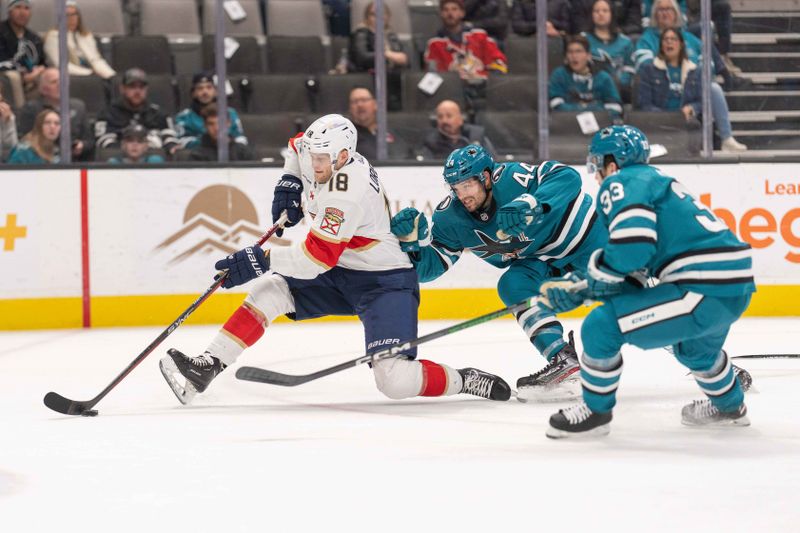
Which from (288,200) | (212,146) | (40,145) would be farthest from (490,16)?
(288,200)

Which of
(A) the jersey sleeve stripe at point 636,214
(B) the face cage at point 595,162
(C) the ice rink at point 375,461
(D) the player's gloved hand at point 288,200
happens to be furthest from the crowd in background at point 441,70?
(A) the jersey sleeve stripe at point 636,214

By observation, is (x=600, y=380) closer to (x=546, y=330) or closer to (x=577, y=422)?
(x=577, y=422)

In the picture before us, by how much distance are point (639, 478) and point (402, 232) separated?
1505mm

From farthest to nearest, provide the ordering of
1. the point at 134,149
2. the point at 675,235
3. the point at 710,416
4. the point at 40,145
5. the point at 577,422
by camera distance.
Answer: the point at 134,149
the point at 40,145
the point at 710,416
the point at 577,422
the point at 675,235

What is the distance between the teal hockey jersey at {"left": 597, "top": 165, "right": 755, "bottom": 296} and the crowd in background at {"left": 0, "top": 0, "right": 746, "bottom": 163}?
3.53 metres

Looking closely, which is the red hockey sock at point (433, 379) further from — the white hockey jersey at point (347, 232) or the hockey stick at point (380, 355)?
the white hockey jersey at point (347, 232)

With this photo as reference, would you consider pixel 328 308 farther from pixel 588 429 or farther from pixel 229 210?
pixel 229 210

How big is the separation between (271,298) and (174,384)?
0.46 meters

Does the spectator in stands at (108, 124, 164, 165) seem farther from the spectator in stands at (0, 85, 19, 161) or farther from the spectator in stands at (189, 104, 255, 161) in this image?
the spectator in stands at (0, 85, 19, 161)

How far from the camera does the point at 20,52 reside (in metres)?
6.46

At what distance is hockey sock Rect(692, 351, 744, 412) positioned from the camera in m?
3.47

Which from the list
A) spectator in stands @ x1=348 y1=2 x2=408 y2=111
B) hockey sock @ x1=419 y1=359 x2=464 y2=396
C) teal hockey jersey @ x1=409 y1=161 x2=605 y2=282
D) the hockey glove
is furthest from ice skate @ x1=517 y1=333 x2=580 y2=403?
spectator in stands @ x1=348 y1=2 x2=408 y2=111

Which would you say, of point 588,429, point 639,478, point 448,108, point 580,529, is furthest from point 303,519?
point 448,108

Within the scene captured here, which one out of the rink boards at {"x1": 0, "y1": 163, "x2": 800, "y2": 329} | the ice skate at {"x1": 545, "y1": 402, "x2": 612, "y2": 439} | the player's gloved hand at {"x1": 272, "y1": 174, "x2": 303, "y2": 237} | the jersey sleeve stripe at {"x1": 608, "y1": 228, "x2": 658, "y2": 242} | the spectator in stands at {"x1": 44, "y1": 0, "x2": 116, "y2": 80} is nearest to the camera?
the jersey sleeve stripe at {"x1": 608, "y1": 228, "x2": 658, "y2": 242}
